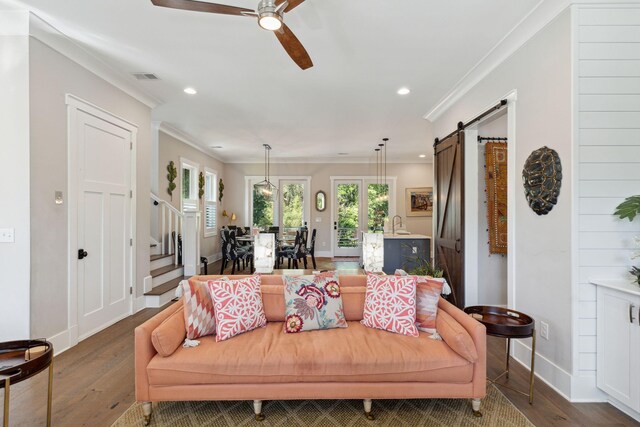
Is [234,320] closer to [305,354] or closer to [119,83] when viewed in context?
[305,354]

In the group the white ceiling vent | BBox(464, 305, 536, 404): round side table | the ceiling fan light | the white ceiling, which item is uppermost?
the white ceiling vent

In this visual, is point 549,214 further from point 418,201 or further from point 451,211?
point 418,201

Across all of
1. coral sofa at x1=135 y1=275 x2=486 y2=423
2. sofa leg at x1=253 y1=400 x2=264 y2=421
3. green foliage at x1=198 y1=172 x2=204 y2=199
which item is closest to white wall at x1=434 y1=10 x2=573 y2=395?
coral sofa at x1=135 y1=275 x2=486 y2=423

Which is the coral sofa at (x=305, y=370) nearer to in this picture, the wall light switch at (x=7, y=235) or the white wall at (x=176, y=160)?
the wall light switch at (x=7, y=235)

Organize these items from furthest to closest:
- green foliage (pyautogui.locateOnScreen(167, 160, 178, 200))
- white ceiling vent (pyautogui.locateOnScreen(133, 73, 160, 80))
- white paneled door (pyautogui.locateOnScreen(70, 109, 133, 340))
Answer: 1. green foliage (pyautogui.locateOnScreen(167, 160, 178, 200))
2. white ceiling vent (pyautogui.locateOnScreen(133, 73, 160, 80))
3. white paneled door (pyautogui.locateOnScreen(70, 109, 133, 340))

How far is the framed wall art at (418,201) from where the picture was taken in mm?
8766

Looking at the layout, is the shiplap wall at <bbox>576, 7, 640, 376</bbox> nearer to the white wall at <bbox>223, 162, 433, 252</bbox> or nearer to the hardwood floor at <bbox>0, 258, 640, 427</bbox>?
the hardwood floor at <bbox>0, 258, 640, 427</bbox>

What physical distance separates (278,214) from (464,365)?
7.24 meters

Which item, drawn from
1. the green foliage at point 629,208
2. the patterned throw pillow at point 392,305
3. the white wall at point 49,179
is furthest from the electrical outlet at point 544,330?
the white wall at point 49,179

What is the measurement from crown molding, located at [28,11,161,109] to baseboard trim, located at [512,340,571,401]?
16.2ft

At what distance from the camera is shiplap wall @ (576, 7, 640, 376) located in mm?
2133

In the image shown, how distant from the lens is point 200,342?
2.11 m

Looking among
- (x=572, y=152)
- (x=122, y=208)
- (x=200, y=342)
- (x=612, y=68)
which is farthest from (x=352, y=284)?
(x=122, y=208)

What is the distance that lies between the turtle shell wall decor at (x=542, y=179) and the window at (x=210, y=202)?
262 inches
